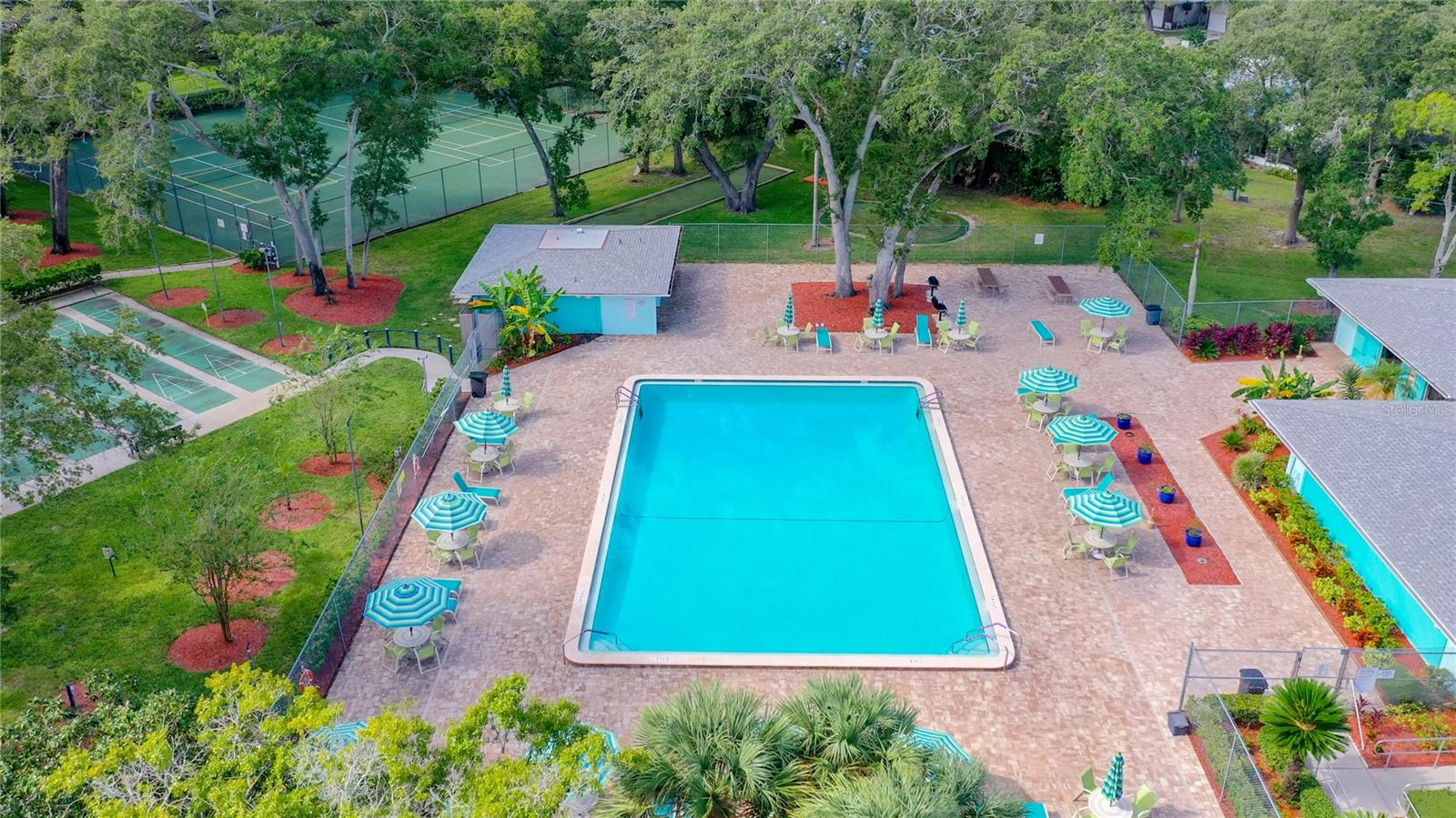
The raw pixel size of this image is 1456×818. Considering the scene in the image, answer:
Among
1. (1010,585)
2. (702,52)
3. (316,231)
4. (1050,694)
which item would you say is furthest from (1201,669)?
(316,231)

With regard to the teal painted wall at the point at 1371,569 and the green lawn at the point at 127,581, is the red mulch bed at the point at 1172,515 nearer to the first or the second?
the teal painted wall at the point at 1371,569

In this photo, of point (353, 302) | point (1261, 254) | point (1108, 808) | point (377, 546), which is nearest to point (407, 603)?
point (377, 546)

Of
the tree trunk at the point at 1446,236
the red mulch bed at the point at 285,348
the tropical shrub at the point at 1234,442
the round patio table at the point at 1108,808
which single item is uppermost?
the tree trunk at the point at 1446,236

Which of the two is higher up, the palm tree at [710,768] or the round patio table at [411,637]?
the palm tree at [710,768]

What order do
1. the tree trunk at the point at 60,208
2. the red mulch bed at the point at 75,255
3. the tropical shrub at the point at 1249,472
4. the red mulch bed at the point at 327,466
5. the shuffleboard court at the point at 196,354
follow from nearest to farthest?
1. the tropical shrub at the point at 1249,472
2. the red mulch bed at the point at 327,466
3. the shuffleboard court at the point at 196,354
4. the tree trunk at the point at 60,208
5. the red mulch bed at the point at 75,255

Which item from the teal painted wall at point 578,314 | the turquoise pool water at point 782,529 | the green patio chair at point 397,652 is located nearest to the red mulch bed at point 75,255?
the teal painted wall at point 578,314

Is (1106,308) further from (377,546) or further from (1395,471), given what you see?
(377,546)
